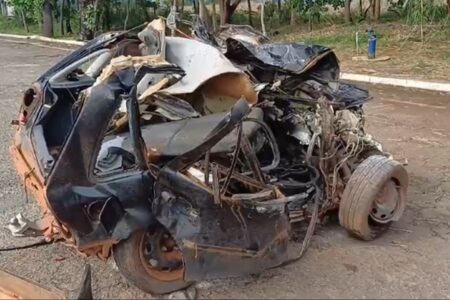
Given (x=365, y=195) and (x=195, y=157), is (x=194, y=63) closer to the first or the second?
(x=195, y=157)

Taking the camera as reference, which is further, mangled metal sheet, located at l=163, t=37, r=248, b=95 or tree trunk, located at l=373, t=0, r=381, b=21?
tree trunk, located at l=373, t=0, r=381, b=21

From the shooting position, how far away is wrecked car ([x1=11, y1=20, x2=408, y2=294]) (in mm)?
3490

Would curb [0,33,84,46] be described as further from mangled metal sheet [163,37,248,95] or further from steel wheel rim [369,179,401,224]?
steel wheel rim [369,179,401,224]

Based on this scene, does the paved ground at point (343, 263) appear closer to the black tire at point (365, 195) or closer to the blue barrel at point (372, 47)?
the black tire at point (365, 195)

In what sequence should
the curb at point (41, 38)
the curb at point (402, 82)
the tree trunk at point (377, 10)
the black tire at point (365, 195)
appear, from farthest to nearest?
the curb at point (41, 38) < the tree trunk at point (377, 10) < the curb at point (402, 82) < the black tire at point (365, 195)

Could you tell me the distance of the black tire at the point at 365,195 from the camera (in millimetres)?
4547

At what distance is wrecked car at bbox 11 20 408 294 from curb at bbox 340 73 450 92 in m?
6.27

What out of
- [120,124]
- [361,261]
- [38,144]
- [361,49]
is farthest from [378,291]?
[361,49]

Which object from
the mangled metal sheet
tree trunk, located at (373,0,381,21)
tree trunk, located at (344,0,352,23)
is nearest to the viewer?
the mangled metal sheet

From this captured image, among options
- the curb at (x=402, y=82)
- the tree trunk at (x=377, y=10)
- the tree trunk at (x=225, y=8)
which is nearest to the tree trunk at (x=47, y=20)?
the tree trunk at (x=225, y=8)

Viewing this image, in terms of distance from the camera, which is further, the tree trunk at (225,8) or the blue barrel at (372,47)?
the tree trunk at (225,8)

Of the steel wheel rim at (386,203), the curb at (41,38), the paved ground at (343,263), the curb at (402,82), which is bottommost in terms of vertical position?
the curb at (402,82)

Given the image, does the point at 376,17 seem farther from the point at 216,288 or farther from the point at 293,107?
the point at 216,288

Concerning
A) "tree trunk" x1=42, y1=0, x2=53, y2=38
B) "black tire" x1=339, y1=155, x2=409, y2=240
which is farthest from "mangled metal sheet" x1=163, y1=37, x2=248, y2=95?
"tree trunk" x1=42, y1=0, x2=53, y2=38
